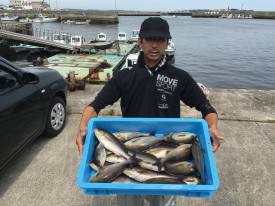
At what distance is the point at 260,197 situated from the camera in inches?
154

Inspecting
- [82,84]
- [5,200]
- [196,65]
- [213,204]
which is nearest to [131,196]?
[213,204]

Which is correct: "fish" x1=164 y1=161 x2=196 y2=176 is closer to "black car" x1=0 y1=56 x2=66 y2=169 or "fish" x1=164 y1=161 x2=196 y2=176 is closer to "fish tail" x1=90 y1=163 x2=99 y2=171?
"fish tail" x1=90 y1=163 x2=99 y2=171

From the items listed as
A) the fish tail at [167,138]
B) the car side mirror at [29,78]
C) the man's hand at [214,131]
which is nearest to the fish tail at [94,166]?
the fish tail at [167,138]

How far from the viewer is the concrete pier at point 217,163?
12.6 feet

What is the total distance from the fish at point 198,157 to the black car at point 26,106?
2.78 m

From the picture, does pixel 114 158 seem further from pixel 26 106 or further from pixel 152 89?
pixel 26 106

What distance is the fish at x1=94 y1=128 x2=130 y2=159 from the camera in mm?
2027

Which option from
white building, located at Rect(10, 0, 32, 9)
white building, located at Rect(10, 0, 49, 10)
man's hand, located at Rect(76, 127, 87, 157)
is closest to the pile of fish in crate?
man's hand, located at Rect(76, 127, 87, 157)

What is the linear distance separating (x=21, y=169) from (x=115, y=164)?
10.3 feet

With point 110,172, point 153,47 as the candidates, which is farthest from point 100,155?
point 153,47

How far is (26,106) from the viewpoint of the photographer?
4566 millimetres

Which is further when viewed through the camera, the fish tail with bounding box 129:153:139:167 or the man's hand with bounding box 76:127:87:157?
the man's hand with bounding box 76:127:87:157

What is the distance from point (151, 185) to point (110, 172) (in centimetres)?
28

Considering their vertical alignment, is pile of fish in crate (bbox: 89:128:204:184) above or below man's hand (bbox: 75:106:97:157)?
below
